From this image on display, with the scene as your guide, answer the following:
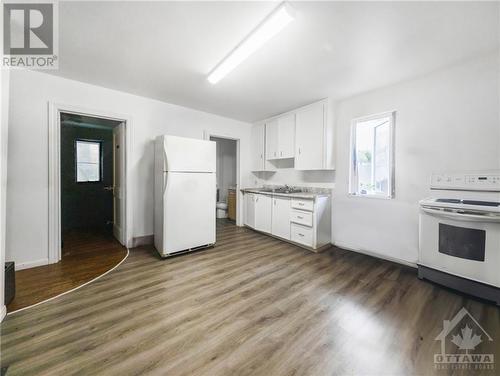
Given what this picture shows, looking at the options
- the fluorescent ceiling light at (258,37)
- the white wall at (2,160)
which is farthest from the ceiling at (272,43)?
the white wall at (2,160)

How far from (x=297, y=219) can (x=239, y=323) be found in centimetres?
208

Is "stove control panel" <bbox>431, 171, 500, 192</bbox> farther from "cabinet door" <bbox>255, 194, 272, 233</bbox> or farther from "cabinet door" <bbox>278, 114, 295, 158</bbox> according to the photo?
"cabinet door" <bbox>255, 194, 272, 233</bbox>

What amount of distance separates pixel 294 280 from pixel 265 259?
A: 0.63m

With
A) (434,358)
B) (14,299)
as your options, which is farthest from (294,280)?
(14,299)

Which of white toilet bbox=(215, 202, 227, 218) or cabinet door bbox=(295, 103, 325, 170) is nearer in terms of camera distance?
cabinet door bbox=(295, 103, 325, 170)

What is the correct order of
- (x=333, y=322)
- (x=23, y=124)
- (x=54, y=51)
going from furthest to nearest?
(x=23, y=124)
(x=54, y=51)
(x=333, y=322)

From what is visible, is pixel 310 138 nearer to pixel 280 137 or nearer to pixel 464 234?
pixel 280 137

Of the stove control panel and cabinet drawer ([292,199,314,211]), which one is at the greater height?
the stove control panel

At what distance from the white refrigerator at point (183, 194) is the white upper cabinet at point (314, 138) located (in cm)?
165

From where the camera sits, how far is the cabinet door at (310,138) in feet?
11.0

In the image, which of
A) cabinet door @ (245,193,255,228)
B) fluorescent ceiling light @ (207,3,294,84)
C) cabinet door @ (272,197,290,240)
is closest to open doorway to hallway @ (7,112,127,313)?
fluorescent ceiling light @ (207,3,294,84)

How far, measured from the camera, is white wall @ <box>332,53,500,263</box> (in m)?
2.12

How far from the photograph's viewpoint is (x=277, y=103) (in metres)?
3.52

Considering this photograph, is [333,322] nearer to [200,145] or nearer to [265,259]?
[265,259]
